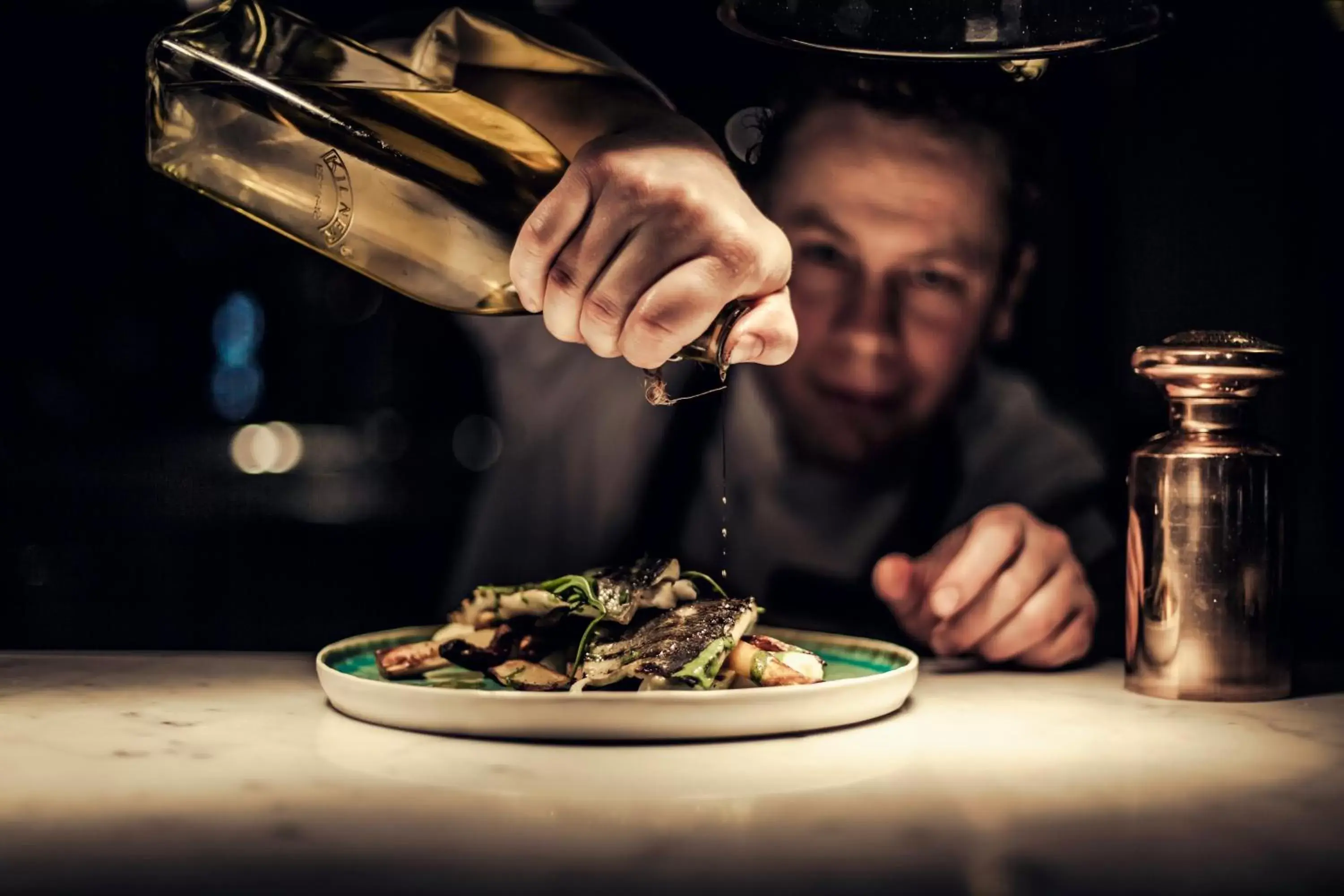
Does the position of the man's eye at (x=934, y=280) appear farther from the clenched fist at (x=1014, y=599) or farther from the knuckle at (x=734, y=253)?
the knuckle at (x=734, y=253)

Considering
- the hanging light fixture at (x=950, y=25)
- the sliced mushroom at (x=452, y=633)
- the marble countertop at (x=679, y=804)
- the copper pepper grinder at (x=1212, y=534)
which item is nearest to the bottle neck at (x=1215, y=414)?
the copper pepper grinder at (x=1212, y=534)

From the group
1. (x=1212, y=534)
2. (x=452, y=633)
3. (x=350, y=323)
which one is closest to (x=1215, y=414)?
(x=1212, y=534)

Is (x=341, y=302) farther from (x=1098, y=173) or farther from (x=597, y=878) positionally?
(x=597, y=878)

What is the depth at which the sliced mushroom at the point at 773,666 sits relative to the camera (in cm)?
115

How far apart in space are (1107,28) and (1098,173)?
0.58 meters

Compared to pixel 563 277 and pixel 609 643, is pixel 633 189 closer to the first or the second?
pixel 563 277

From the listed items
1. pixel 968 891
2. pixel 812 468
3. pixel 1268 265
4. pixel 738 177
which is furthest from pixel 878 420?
pixel 968 891

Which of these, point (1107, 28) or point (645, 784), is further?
point (1107, 28)

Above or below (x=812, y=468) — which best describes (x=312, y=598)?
below

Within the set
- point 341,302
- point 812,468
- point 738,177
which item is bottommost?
point 812,468

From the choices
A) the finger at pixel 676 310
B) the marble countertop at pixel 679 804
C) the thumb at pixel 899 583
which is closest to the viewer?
the marble countertop at pixel 679 804

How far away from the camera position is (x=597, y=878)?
29.4 inches

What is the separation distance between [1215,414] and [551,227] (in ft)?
2.13

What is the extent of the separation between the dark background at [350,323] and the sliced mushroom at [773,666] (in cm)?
60
